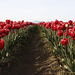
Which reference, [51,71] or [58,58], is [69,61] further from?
[58,58]

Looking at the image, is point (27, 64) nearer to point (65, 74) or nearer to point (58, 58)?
point (58, 58)

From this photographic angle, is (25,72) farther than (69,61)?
Yes

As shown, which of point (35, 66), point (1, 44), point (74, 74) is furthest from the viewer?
point (35, 66)

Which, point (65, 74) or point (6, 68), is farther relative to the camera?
point (6, 68)

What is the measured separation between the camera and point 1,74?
368cm

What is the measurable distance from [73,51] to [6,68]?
2.20 meters

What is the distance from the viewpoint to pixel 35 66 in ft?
14.9

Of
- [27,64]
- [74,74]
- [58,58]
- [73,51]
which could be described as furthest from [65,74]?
[27,64]

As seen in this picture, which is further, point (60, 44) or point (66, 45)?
point (60, 44)

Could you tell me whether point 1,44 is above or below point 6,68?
above

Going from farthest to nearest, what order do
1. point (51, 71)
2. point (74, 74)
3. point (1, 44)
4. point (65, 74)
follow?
point (51, 71) → point (65, 74) → point (74, 74) → point (1, 44)

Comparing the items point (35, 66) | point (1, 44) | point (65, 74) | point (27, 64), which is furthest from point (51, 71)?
point (1, 44)

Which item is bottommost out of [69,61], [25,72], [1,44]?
[25,72]

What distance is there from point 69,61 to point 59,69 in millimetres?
744
